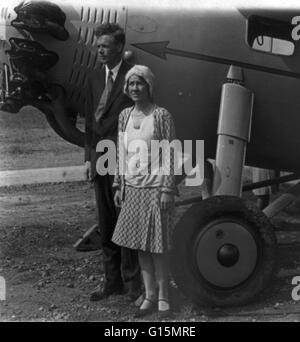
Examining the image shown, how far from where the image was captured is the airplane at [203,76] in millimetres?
4645

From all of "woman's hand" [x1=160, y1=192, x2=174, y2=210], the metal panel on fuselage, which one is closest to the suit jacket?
the metal panel on fuselage

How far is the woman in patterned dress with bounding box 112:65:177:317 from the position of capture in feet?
14.4

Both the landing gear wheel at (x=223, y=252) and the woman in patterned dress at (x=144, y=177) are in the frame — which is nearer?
the woman in patterned dress at (x=144, y=177)

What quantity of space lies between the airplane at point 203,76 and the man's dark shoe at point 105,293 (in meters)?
0.44

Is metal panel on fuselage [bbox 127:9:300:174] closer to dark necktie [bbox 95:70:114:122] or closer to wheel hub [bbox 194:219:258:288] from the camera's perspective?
dark necktie [bbox 95:70:114:122]

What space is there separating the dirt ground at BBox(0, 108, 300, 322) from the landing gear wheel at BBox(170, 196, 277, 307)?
0.11 m

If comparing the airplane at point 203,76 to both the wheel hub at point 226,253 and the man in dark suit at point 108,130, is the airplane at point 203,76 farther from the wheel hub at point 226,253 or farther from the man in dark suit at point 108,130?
the man in dark suit at point 108,130

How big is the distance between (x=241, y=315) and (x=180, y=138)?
3.60 feet

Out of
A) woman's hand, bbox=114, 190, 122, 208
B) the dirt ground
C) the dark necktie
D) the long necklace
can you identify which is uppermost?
the dark necktie

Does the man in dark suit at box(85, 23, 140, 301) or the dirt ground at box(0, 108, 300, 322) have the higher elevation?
the man in dark suit at box(85, 23, 140, 301)

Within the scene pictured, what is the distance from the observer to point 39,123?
27.8ft

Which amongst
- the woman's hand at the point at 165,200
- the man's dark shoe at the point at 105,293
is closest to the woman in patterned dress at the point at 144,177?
the woman's hand at the point at 165,200

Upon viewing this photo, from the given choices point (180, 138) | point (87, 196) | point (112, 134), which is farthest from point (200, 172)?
point (87, 196)

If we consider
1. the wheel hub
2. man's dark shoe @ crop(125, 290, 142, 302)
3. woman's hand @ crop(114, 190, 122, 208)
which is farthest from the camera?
man's dark shoe @ crop(125, 290, 142, 302)
